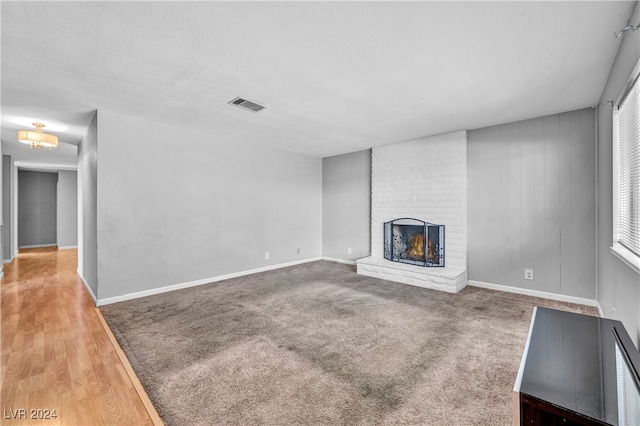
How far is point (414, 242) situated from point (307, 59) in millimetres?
3634

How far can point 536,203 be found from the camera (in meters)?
3.84

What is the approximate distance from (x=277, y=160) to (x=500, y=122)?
12.4ft

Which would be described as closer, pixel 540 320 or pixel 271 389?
pixel 540 320

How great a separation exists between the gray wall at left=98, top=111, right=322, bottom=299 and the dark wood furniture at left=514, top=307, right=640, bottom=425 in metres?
4.25


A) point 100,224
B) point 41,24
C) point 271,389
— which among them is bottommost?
point 271,389

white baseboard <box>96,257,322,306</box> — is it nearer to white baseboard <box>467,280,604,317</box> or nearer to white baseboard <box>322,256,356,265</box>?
white baseboard <box>322,256,356,265</box>

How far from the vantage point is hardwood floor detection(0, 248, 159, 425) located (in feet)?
5.56

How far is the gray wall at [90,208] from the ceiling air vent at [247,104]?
67.1 inches

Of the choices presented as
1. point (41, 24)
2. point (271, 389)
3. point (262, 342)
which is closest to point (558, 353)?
point (271, 389)

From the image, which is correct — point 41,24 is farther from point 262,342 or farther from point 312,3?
point 262,342

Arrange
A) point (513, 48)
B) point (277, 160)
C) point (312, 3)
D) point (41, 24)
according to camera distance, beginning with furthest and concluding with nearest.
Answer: point (277, 160) → point (513, 48) → point (41, 24) → point (312, 3)

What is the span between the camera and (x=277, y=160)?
5730 millimetres

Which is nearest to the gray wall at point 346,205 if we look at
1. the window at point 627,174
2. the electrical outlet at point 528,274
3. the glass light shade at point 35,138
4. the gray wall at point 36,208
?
the electrical outlet at point 528,274

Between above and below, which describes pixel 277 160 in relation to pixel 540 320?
above
